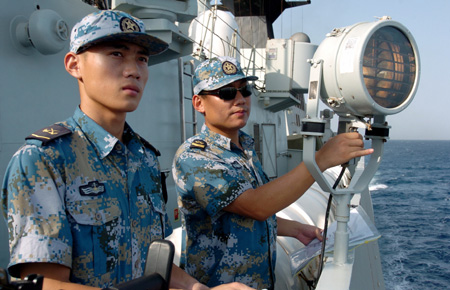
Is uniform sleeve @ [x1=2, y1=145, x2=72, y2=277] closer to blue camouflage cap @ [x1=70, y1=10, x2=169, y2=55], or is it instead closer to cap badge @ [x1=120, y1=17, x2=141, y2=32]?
blue camouflage cap @ [x1=70, y1=10, x2=169, y2=55]

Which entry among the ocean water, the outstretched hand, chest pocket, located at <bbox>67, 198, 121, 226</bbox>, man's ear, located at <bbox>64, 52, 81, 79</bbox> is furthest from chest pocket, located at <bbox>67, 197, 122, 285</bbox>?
the ocean water

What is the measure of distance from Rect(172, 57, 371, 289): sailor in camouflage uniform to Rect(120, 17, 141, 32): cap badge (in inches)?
27.0

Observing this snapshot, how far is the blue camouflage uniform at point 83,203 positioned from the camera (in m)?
0.98

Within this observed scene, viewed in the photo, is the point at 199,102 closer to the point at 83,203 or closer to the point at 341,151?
the point at 341,151

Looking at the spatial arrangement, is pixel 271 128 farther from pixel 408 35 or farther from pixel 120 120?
pixel 120 120

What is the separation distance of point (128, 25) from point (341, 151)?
1037 mm

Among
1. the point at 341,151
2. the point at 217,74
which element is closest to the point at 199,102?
the point at 217,74

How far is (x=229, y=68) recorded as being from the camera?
199cm

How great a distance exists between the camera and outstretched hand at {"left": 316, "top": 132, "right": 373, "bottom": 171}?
5.32 ft

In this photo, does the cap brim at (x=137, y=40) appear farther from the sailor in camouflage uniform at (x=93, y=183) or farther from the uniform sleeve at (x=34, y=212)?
the uniform sleeve at (x=34, y=212)

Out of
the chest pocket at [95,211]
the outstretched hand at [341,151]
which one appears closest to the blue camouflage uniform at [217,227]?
the outstretched hand at [341,151]

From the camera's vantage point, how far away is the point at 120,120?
1348 mm

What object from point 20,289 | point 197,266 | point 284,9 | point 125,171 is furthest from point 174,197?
point 284,9

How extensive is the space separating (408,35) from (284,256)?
1.60 metres
